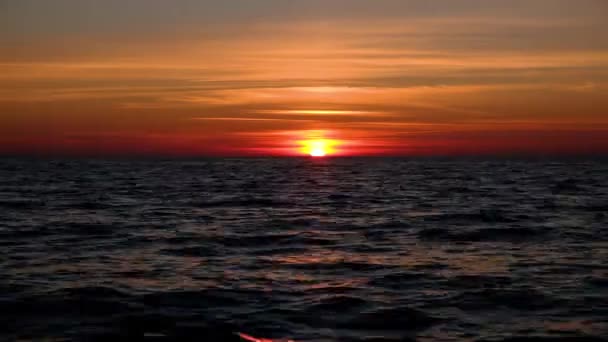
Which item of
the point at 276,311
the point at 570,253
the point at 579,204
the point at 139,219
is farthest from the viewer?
the point at 579,204

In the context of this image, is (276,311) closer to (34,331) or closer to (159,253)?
(34,331)

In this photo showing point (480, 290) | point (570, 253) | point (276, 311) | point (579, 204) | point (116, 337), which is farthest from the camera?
point (579, 204)

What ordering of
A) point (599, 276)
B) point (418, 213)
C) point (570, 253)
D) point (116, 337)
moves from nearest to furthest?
point (116, 337) → point (599, 276) → point (570, 253) → point (418, 213)

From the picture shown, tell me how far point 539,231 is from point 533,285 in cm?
970

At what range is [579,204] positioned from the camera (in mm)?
33656

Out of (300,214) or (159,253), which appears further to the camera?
(300,214)

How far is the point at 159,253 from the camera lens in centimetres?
1850

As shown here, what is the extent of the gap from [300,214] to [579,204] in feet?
47.9

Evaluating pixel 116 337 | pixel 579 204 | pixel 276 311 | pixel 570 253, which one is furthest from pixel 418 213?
pixel 116 337

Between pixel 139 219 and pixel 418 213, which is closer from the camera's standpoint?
pixel 139 219

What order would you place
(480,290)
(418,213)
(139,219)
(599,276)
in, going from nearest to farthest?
(480,290) → (599,276) → (139,219) → (418,213)

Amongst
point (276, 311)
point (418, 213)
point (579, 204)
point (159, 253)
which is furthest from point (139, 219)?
point (579, 204)

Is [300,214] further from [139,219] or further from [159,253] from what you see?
[159,253]

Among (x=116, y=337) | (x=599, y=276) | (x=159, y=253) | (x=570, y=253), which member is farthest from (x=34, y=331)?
(x=570, y=253)
